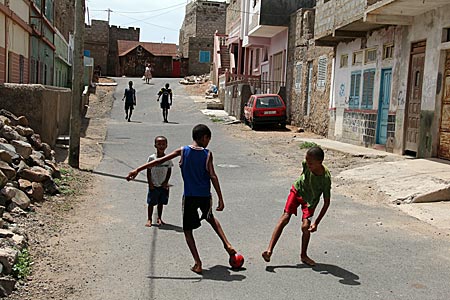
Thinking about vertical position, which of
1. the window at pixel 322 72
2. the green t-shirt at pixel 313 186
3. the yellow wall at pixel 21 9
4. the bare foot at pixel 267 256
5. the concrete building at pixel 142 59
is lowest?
the bare foot at pixel 267 256

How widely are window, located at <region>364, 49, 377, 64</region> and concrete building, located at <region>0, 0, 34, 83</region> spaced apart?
10847 mm

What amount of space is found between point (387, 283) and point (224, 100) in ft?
97.1

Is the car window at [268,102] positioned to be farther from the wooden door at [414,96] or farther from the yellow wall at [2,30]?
the yellow wall at [2,30]

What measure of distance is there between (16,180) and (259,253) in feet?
12.8

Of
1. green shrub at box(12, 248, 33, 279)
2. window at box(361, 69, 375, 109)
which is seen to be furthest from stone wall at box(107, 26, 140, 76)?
green shrub at box(12, 248, 33, 279)

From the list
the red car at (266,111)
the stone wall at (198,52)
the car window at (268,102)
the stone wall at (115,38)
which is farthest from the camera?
the stone wall at (115,38)

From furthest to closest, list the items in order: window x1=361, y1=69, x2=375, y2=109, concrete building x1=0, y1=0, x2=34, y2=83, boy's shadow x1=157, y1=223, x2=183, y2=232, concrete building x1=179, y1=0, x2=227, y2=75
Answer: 1. concrete building x1=179, y1=0, x2=227, y2=75
2. window x1=361, y1=69, x2=375, y2=109
3. concrete building x1=0, y1=0, x2=34, y2=83
4. boy's shadow x1=157, y1=223, x2=183, y2=232

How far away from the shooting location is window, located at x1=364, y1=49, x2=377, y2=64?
16694 millimetres

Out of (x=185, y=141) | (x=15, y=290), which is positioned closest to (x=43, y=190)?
(x=15, y=290)

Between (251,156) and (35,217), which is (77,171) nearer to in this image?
(35,217)

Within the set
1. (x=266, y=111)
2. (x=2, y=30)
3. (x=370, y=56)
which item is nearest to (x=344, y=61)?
(x=370, y=56)

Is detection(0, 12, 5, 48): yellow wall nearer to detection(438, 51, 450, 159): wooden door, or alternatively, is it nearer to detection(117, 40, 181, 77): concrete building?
detection(438, 51, 450, 159): wooden door

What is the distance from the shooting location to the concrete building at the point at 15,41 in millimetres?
14867

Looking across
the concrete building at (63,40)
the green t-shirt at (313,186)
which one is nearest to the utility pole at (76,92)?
the green t-shirt at (313,186)
